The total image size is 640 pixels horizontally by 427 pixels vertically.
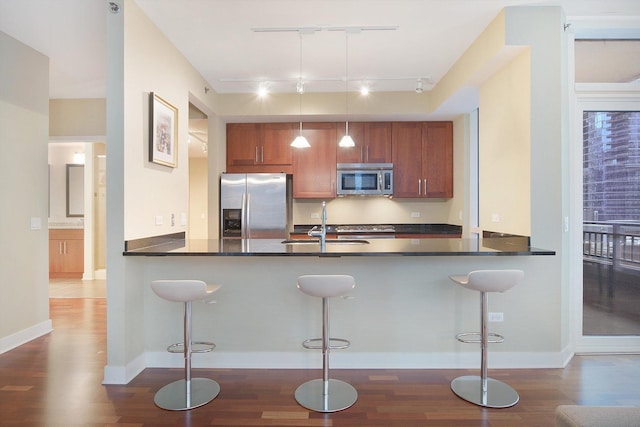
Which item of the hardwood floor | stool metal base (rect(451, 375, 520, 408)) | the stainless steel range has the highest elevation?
the stainless steel range

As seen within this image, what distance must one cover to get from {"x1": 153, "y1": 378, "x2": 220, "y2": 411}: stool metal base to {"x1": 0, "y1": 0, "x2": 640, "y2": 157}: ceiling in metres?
2.61

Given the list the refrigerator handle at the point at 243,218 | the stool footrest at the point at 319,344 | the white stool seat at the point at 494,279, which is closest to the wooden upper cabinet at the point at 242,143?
the refrigerator handle at the point at 243,218

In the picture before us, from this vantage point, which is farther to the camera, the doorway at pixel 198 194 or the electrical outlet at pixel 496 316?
the doorway at pixel 198 194

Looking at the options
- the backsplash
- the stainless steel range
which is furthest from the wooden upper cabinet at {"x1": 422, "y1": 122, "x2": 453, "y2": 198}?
the stainless steel range

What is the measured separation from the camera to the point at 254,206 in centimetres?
495

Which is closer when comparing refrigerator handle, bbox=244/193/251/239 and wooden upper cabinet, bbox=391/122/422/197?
refrigerator handle, bbox=244/193/251/239

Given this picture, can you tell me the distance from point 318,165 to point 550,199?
3.01m

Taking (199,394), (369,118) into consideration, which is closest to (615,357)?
(199,394)

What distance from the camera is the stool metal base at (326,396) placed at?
93.0 inches

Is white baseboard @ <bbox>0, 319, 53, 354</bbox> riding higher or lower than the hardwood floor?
higher

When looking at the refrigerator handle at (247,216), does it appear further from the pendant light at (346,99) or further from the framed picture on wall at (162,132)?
the framed picture on wall at (162,132)

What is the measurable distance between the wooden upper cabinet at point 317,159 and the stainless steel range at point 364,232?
22.7 inches

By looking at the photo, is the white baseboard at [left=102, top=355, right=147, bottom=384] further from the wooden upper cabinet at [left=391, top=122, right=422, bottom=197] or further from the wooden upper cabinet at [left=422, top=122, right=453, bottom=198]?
the wooden upper cabinet at [left=422, top=122, right=453, bottom=198]

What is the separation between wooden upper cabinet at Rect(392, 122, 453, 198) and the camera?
→ 17.3 ft
